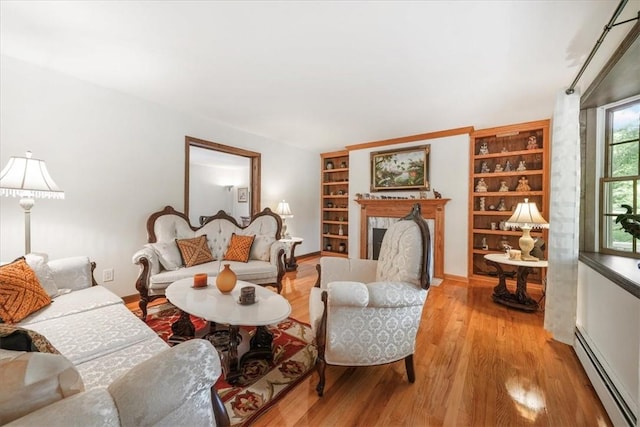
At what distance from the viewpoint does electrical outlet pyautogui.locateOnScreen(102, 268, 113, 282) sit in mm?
2768

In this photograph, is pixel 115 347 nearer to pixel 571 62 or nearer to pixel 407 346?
pixel 407 346

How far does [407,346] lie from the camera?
160 cm

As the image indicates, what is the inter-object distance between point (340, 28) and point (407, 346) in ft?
7.02

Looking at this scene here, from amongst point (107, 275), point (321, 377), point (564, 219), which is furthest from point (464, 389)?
point (107, 275)

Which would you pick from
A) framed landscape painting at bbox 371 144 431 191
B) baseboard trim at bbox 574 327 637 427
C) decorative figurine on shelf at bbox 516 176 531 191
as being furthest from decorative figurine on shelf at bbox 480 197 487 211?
baseboard trim at bbox 574 327 637 427

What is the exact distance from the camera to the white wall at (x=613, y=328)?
130 centimetres

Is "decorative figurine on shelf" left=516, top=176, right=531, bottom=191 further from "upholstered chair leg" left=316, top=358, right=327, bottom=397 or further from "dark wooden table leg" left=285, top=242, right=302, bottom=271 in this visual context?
"upholstered chair leg" left=316, top=358, right=327, bottom=397

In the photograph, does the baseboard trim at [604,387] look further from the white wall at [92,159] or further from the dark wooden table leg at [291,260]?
the white wall at [92,159]

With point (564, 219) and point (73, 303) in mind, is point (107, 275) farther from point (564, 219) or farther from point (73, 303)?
point (564, 219)

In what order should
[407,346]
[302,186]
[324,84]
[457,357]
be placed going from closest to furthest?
[407,346] < [457,357] < [324,84] < [302,186]

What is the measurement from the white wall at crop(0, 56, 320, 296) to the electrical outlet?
0.04 m

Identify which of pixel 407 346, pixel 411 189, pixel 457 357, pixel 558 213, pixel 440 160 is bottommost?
pixel 457 357

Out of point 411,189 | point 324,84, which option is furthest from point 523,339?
point 324,84

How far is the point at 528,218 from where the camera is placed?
9.19 feet
